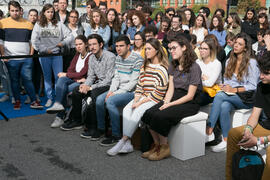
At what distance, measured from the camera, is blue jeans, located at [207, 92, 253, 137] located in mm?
4590

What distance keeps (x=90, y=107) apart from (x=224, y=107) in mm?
2011

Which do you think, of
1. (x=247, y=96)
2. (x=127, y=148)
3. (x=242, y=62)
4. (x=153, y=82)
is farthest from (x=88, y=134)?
(x=242, y=62)

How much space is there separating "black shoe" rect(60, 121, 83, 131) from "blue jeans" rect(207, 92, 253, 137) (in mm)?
2171

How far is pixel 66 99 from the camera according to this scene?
575 cm

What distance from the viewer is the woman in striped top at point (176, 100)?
4207 millimetres

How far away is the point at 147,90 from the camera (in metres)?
4.71

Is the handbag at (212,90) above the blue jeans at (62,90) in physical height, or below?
above

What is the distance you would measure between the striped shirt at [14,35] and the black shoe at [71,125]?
6.86 ft

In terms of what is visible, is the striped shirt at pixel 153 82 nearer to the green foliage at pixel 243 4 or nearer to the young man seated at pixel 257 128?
the young man seated at pixel 257 128

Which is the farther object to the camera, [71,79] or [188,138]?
[71,79]

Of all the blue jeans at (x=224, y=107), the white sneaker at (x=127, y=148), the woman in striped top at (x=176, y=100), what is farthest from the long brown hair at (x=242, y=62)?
the white sneaker at (x=127, y=148)

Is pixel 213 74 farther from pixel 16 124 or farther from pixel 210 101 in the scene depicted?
pixel 16 124

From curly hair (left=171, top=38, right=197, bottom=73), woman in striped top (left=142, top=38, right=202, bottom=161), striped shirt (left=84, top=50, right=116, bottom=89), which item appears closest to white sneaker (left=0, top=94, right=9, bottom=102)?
striped shirt (left=84, top=50, right=116, bottom=89)

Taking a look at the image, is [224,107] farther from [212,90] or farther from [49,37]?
[49,37]
